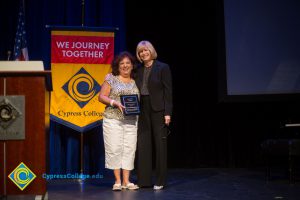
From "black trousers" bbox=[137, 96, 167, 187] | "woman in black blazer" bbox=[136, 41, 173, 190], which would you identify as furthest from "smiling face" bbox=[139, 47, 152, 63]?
"black trousers" bbox=[137, 96, 167, 187]

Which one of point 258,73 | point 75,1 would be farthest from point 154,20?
point 258,73

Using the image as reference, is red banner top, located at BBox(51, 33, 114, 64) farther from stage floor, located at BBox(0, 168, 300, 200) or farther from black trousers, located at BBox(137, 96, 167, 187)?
stage floor, located at BBox(0, 168, 300, 200)

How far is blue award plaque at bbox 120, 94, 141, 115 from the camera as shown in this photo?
415 cm

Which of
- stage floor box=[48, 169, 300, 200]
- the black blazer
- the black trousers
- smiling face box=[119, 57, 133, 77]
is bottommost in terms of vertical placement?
stage floor box=[48, 169, 300, 200]

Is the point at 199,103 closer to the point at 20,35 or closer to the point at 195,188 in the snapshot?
the point at 195,188

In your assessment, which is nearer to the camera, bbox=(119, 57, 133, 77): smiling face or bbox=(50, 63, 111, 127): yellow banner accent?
bbox=(119, 57, 133, 77): smiling face

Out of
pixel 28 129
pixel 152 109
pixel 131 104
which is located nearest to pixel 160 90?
pixel 152 109

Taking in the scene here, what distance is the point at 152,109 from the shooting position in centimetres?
442

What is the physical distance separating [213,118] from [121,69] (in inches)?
92.9

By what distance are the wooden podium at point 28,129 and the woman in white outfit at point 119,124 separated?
1.17 m

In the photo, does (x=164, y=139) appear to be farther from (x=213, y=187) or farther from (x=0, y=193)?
(x=0, y=193)

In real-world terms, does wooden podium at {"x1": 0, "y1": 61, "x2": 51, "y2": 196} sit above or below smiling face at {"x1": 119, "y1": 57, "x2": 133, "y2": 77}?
below

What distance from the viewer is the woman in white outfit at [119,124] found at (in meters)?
4.25

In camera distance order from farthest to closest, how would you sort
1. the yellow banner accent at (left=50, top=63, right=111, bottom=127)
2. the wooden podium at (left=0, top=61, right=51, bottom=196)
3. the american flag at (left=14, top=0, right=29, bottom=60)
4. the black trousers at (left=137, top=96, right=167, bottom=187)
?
the american flag at (left=14, top=0, right=29, bottom=60)
the yellow banner accent at (left=50, top=63, right=111, bottom=127)
the black trousers at (left=137, top=96, right=167, bottom=187)
the wooden podium at (left=0, top=61, right=51, bottom=196)
